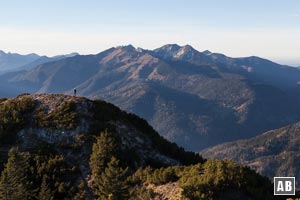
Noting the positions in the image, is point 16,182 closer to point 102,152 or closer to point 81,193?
point 81,193

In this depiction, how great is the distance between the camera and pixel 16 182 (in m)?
38.8

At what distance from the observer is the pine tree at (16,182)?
37.2 m

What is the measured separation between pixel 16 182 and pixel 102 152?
10.2m

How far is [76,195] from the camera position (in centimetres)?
3966

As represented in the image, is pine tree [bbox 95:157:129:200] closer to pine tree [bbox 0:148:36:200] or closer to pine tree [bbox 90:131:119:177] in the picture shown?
pine tree [bbox 90:131:119:177]

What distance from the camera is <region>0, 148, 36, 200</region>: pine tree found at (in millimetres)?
37188

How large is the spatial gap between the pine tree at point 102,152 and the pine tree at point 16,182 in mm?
6719

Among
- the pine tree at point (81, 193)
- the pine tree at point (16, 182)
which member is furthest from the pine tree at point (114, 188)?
the pine tree at point (16, 182)

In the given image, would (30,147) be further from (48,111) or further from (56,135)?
(48,111)

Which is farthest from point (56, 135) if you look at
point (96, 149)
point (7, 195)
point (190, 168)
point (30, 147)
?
point (190, 168)

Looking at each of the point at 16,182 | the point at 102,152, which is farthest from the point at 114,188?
the point at 102,152

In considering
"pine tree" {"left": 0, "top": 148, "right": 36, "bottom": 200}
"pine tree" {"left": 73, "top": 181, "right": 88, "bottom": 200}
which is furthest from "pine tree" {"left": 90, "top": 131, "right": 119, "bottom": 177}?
"pine tree" {"left": 0, "top": 148, "right": 36, "bottom": 200}

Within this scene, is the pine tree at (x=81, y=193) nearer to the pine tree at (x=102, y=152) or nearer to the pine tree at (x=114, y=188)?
the pine tree at (x=102, y=152)

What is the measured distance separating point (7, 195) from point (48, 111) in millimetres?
22181
